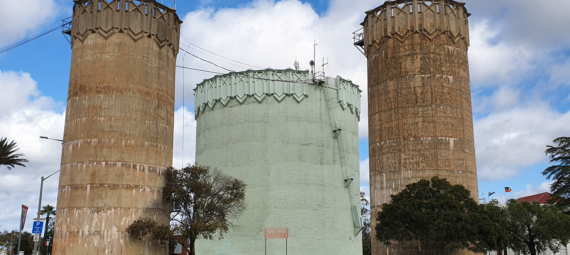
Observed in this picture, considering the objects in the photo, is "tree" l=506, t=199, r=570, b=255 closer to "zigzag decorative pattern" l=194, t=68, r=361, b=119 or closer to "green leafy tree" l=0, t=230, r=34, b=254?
"zigzag decorative pattern" l=194, t=68, r=361, b=119

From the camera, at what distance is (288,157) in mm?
41812

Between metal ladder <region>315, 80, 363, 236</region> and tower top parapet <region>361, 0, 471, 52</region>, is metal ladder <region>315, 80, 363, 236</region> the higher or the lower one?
the lower one

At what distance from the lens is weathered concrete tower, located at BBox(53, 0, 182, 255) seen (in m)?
32.5

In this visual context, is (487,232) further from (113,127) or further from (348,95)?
(113,127)

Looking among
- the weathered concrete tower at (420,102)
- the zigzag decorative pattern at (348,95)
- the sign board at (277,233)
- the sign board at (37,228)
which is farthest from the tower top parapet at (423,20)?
the sign board at (37,228)

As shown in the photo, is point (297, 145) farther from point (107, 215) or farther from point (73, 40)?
point (73, 40)

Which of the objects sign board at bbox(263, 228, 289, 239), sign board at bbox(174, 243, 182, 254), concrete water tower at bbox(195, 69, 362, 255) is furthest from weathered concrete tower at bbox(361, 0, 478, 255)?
sign board at bbox(174, 243, 182, 254)

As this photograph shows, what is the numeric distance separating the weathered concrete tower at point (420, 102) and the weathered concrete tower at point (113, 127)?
2496 centimetres

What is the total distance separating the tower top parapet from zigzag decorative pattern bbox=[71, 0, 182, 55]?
2644 cm

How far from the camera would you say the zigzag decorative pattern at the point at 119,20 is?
115ft

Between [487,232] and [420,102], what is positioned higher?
[420,102]

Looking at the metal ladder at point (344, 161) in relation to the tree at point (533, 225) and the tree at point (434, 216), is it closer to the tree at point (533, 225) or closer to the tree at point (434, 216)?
the tree at point (434, 216)

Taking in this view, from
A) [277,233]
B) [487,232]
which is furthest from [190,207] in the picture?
[487,232]

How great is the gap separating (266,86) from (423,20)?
1965 cm
